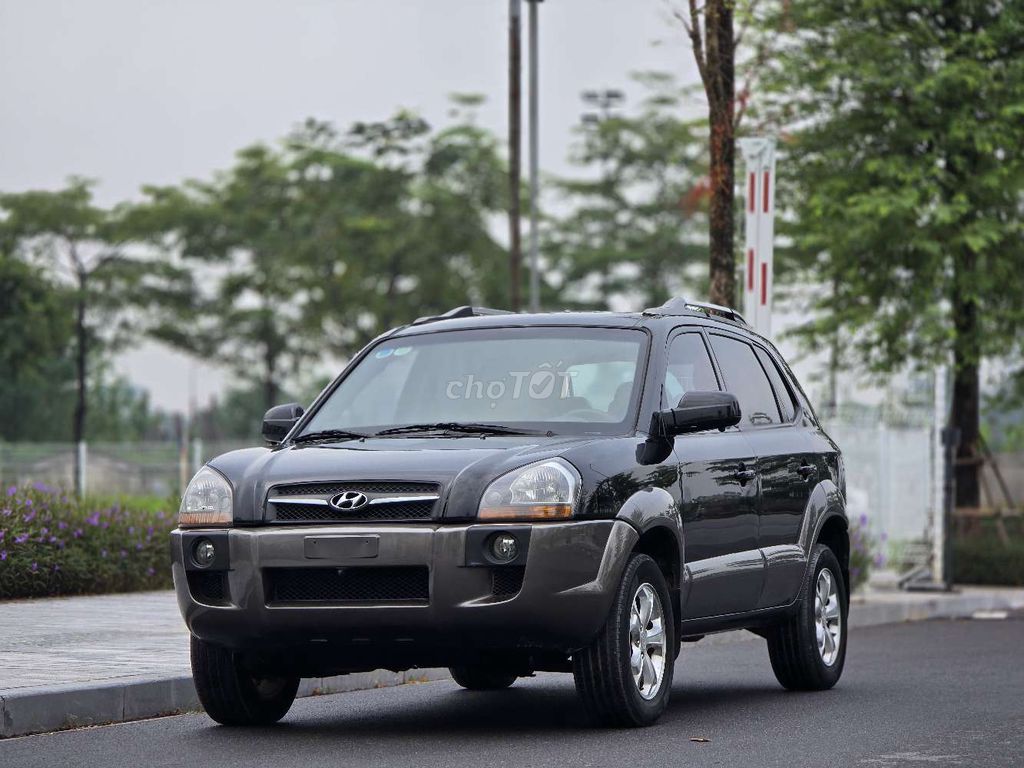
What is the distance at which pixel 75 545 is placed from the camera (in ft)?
52.6

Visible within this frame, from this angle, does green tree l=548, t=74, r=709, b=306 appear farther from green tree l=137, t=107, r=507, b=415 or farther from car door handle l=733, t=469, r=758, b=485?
car door handle l=733, t=469, r=758, b=485

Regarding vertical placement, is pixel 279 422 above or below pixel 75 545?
above

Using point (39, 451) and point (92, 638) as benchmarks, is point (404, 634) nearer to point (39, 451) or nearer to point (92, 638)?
point (92, 638)

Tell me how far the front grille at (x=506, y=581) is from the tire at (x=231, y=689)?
1387 mm

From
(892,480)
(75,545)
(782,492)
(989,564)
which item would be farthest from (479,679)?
(892,480)

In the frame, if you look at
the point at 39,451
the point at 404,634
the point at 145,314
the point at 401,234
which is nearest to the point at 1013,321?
the point at 39,451

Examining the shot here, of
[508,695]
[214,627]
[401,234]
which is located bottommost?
[508,695]

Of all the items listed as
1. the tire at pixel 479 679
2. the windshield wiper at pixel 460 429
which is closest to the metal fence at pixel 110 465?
the tire at pixel 479 679

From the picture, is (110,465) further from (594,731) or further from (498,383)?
(594,731)

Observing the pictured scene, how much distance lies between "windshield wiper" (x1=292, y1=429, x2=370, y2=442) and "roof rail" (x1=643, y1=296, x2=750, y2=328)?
1571mm

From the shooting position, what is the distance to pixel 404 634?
26.8 feet

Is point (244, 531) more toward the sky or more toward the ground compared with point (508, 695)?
more toward the sky

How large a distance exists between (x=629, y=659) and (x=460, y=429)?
1.29 meters

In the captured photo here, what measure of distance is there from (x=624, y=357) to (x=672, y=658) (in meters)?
1.48
